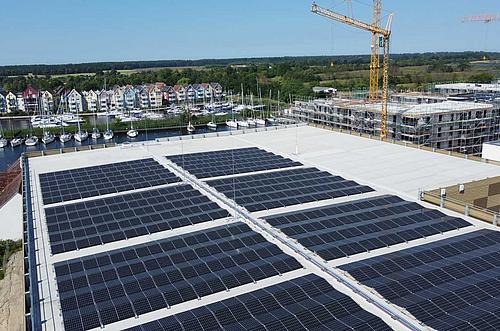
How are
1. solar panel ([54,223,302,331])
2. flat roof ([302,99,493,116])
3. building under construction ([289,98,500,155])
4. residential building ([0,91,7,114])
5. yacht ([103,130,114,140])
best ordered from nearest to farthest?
1. solar panel ([54,223,302,331])
2. building under construction ([289,98,500,155])
3. flat roof ([302,99,493,116])
4. yacht ([103,130,114,140])
5. residential building ([0,91,7,114])

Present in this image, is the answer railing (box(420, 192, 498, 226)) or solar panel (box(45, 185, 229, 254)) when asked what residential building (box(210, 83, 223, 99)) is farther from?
railing (box(420, 192, 498, 226))

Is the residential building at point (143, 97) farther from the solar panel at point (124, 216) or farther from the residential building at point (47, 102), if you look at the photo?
the solar panel at point (124, 216)

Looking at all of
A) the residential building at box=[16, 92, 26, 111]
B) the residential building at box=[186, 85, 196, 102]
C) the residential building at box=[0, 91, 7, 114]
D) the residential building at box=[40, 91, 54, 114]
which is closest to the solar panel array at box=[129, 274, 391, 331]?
the residential building at box=[40, 91, 54, 114]

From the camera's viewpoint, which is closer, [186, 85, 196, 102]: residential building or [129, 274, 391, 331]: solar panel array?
[129, 274, 391, 331]: solar panel array

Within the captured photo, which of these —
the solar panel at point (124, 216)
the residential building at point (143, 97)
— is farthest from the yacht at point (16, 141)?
the solar panel at point (124, 216)

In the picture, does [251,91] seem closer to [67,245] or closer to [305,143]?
[305,143]

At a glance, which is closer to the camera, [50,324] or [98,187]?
[50,324]

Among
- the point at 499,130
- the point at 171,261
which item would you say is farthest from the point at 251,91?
the point at 171,261
